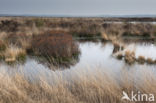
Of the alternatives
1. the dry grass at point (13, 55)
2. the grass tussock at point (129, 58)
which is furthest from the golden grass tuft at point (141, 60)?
the dry grass at point (13, 55)

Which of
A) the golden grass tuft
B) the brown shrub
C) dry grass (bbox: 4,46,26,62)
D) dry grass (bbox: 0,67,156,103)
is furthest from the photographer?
the brown shrub

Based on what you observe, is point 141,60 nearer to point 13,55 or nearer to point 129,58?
point 129,58

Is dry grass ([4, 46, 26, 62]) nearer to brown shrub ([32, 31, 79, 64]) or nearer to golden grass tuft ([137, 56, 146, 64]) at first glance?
brown shrub ([32, 31, 79, 64])

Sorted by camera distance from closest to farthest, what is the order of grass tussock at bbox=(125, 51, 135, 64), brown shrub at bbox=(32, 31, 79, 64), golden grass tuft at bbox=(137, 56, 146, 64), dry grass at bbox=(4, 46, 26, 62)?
golden grass tuft at bbox=(137, 56, 146, 64), grass tussock at bbox=(125, 51, 135, 64), dry grass at bbox=(4, 46, 26, 62), brown shrub at bbox=(32, 31, 79, 64)

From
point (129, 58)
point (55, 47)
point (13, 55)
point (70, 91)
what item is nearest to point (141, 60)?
point (129, 58)

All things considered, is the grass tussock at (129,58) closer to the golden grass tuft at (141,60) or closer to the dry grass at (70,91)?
the golden grass tuft at (141,60)

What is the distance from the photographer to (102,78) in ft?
12.3

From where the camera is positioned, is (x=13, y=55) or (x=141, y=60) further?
(x=13, y=55)

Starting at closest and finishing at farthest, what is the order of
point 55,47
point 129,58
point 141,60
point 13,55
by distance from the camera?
Answer: point 141,60 < point 129,58 < point 13,55 < point 55,47

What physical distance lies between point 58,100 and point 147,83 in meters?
1.77

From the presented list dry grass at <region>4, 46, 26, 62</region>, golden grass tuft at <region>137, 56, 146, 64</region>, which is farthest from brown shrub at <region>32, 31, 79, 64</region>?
golden grass tuft at <region>137, 56, 146, 64</region>

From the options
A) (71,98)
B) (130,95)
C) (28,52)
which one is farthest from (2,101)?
(28,52)

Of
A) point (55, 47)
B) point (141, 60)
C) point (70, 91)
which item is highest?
point (55, 47)

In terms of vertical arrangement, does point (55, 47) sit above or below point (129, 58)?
above
